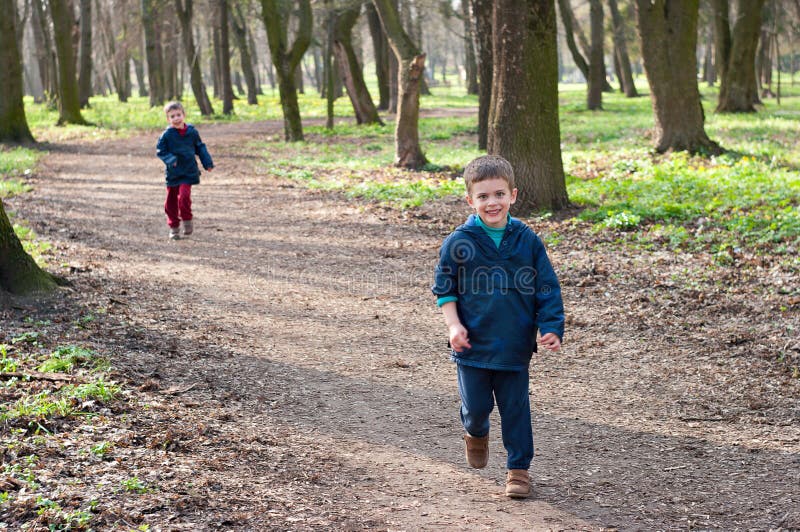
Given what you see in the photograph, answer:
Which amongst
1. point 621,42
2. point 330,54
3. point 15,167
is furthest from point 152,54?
point 621,42

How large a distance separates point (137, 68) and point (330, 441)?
6593 cm

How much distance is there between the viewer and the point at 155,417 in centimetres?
496

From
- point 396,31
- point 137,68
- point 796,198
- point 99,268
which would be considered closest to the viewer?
point 99,268

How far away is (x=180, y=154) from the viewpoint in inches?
433

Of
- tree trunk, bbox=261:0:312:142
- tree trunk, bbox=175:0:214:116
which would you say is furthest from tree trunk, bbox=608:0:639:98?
tree trunk, bbox=261:0:312:142

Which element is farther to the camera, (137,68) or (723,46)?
(137,68)

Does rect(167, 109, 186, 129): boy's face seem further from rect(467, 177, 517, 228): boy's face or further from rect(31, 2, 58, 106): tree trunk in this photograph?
rect(31, 2, 58, 106): tree trunk

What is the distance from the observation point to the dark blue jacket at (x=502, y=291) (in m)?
4.07

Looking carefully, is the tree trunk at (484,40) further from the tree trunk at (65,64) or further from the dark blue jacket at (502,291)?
the tree trunk at (65,64)

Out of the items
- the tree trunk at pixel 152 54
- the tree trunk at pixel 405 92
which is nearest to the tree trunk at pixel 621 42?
the tree trunk at pixel 152 54

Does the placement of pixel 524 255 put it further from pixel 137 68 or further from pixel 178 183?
pixel 137 68

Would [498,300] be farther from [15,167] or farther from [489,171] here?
[15,167]

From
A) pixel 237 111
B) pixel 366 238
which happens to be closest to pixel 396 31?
Answer: pixel 366 238

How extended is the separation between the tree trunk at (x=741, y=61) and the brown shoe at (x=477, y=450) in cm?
2415
